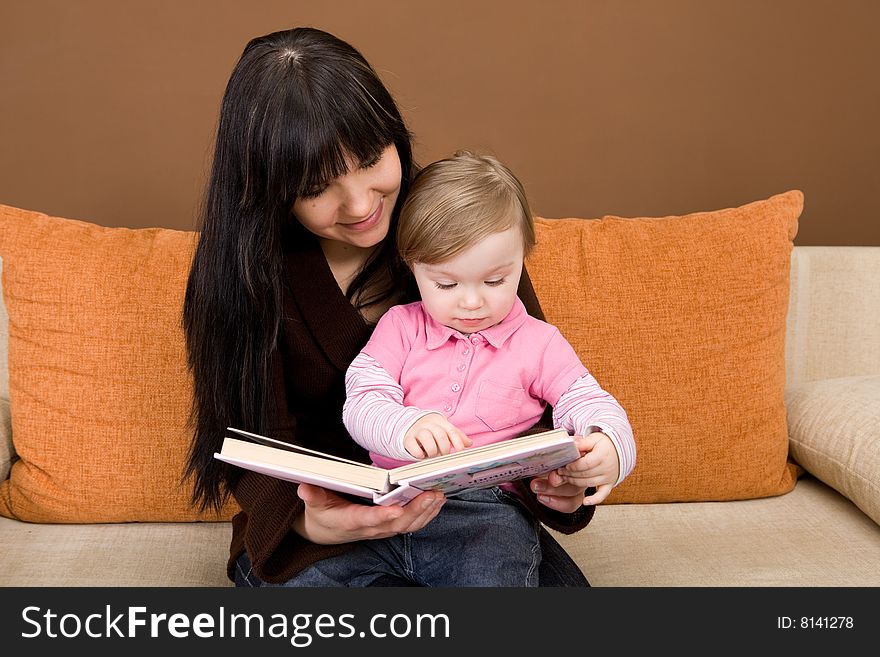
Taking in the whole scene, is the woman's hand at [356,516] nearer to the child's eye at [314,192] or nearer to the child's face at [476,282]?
the child's face at [476,282]

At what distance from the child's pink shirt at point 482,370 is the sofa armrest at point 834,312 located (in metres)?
1.03

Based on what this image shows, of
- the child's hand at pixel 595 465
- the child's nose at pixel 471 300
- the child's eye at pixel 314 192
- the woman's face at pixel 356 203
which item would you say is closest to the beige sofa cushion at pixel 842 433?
the child's hand at pixel 595 465

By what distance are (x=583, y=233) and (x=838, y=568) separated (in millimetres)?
803

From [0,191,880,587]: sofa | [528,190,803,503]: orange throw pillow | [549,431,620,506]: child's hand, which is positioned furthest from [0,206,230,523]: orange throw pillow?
[549,431,620,506]: child's hand

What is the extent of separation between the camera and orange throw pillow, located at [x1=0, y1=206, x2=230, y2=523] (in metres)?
1.84

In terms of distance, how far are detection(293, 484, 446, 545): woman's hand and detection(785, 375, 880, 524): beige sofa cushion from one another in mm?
971

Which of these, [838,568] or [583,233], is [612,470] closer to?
[838,568]

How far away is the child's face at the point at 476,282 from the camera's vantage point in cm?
133

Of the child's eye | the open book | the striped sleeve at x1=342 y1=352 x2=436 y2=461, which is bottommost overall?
the striped sleeve at x1=342 y1=352 x2=436 y2=461

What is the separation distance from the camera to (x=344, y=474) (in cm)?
108

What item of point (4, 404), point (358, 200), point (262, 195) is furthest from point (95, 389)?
point (358, 200)

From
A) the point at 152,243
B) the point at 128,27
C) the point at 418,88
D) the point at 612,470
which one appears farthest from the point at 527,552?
the point at 128,27

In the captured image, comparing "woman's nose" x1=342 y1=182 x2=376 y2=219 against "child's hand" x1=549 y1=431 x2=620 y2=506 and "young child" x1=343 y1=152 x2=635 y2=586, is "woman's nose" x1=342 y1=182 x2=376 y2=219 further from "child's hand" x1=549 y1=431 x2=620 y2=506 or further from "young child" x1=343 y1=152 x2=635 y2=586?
"child's hand" x1=549 y1=431 x2=620 y2=506
